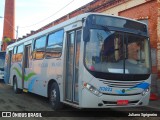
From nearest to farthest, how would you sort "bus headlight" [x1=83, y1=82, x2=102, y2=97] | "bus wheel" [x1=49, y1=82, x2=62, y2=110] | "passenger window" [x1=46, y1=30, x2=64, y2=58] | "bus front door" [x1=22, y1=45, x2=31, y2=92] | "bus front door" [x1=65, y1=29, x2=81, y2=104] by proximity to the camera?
"bus headlight" [x1=83, y1=82, x2=102, y2=97] < "bus front door" [x1=65, y1=29, x2=81, y2=104] < "bus wheel" [x1=49, y1=82, x2=62, y2=110] < "passenger window" [x1=46, y1=30, x2=64, y2=58] < "bus front door" [x1=22, y1=45, x2=31, y2=92]

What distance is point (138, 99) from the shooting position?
9.15 metres

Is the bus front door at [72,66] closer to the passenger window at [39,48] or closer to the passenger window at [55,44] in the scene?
the passenger window at [55,44]

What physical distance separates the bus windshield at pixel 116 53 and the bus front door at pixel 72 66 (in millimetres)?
649

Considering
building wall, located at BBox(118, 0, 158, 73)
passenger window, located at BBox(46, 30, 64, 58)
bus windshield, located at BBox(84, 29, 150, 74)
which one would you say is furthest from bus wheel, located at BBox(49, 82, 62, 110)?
building wall, located at BBox(118, 0, 158, 73)

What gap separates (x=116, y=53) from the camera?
8.86m

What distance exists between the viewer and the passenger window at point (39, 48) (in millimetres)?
12488

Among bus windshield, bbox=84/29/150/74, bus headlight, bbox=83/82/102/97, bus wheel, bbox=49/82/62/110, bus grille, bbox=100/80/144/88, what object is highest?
bus windshield, bbox=84/29/150/74

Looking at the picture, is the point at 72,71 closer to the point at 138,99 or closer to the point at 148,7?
the point at 138,99

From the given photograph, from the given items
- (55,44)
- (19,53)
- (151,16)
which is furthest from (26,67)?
(151,16)

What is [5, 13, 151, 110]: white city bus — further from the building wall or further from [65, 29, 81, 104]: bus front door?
the building wall

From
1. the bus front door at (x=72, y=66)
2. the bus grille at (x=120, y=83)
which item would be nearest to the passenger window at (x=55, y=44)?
the bus front door at (x=72, y=66)

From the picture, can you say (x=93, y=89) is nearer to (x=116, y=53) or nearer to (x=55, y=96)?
(x=116, y=53)

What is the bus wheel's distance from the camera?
10266 mm

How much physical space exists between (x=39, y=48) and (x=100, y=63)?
5047 millimetres
